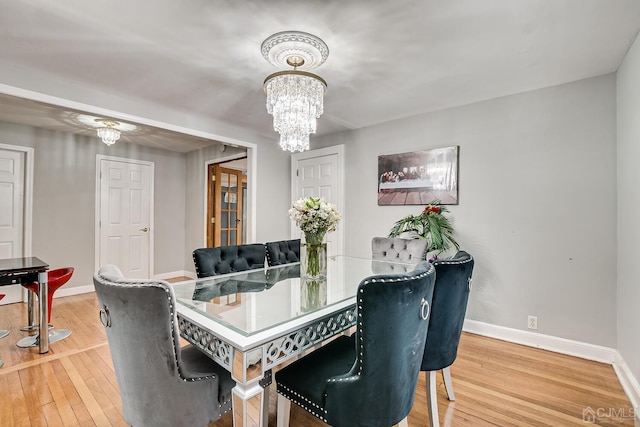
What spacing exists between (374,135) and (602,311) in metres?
2.79

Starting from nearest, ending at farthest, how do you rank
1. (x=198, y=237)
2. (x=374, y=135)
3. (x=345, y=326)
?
(x=345, y=326) → (x=374, y=135) → (x=198, y=237)

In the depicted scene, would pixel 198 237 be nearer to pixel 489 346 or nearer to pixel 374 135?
pixel 374 135

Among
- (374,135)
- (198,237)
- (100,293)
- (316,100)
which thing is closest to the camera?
(100,293)

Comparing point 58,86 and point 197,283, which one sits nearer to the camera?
point 197,283

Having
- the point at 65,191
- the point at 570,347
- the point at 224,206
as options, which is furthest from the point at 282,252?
the point at 65,191

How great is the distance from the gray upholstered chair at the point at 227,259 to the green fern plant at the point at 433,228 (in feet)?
5.21

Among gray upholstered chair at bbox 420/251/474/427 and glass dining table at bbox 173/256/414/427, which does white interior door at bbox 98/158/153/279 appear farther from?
gray upholstered chair at bbox 420/251/474/427

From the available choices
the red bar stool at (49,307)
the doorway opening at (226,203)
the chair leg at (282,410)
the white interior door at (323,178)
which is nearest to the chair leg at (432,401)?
the chair leg at (282,410)

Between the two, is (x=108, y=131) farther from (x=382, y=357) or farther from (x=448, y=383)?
(x=448, y=383)

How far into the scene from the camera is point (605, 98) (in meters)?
2.47

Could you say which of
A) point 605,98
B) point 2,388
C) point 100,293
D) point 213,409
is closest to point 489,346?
point 605,98

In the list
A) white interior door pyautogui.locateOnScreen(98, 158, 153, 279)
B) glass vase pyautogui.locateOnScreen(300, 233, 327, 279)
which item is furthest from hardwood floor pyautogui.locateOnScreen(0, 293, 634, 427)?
white interior door pyautogui.locateOnScreen(98, 158, 153, 279)

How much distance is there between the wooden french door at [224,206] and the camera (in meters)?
5.33

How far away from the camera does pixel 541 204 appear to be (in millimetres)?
2727
